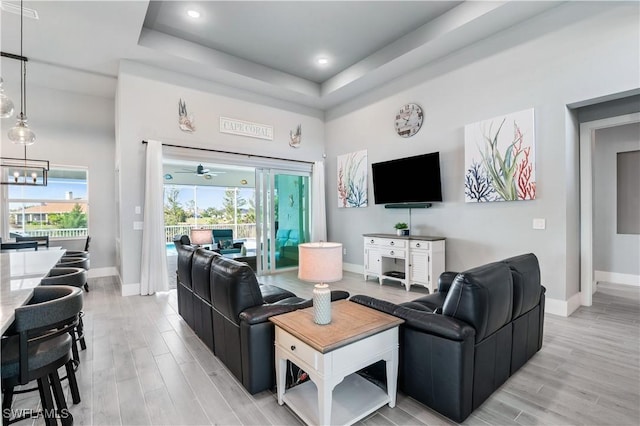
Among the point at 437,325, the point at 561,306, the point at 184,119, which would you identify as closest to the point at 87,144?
the point at 184,119

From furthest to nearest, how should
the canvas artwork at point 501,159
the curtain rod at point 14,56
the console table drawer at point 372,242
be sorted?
the console table drawer at point 372,242 → the curtain rod at point 14,56 → the canvas artwork at point 501,159

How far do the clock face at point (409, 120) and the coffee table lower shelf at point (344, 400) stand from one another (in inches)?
173

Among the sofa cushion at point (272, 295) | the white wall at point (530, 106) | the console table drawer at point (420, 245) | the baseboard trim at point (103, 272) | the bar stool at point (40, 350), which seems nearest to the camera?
the bar stool at point (40, 350)

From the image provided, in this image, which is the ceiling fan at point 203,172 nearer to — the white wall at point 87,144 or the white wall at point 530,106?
the white wall at point 87,144

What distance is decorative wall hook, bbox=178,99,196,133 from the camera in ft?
17.6

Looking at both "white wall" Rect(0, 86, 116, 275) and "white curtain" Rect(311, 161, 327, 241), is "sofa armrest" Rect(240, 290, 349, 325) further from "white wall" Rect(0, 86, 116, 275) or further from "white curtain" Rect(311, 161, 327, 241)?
"white wall" Rect(0, 86, 116, 275)

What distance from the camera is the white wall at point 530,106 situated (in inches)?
136

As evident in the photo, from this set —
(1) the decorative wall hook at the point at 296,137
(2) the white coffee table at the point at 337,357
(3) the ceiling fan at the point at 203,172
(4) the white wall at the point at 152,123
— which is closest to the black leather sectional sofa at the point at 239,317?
(2) the white coffee table at the point at 337,357

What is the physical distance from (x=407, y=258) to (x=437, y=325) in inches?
125

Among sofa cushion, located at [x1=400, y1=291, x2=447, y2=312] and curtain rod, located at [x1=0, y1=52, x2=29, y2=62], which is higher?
curtain rod, located at [x1=0, y1=52, x2=29, y2=62]

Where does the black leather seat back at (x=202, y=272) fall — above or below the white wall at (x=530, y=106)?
below

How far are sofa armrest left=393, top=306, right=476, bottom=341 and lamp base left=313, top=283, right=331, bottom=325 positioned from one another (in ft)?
1.71

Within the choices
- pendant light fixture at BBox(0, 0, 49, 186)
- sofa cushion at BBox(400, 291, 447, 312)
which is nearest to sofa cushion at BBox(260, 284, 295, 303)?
sofa cushion at BBox(400, 291, 447, 312)

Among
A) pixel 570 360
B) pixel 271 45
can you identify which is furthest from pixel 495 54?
pixel 570 360
